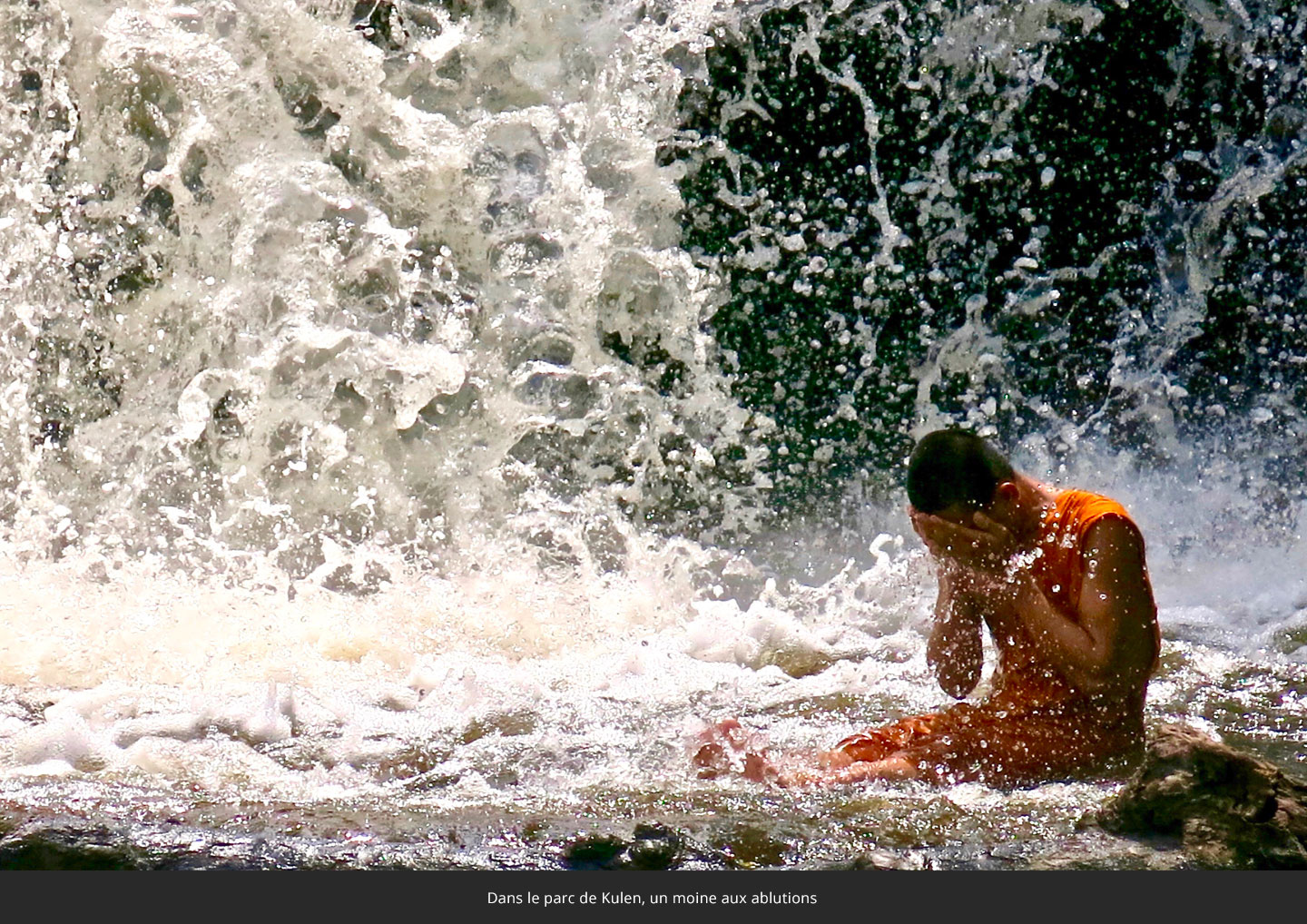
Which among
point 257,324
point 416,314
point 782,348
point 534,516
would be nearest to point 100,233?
point 257,324

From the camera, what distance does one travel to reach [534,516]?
632 centimetres

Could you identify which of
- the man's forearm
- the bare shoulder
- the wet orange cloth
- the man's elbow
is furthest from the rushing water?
the bare shoulder

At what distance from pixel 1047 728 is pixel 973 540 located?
49cm

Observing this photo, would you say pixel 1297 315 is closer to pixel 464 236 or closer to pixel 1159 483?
pixel 1159 483

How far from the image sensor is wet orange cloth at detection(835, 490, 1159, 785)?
118 inches

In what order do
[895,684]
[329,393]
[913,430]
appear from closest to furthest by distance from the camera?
[895,684]
[329,393]
[913,430]

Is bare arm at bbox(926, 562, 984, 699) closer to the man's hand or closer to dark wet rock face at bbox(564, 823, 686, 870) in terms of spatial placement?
the man's hand

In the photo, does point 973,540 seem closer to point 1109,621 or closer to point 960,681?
point 1109,621

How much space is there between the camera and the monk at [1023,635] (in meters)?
2.90

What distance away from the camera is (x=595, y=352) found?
266 inches

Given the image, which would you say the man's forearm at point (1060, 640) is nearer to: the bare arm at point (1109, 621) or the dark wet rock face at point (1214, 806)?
the bare arm at point (1109, 621)

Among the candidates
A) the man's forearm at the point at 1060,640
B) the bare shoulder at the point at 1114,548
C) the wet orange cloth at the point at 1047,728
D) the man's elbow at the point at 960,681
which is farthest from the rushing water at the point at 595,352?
the bare shoulder at the point at 1114,548

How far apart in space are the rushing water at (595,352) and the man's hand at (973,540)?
80cm

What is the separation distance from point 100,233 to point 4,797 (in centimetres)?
428
